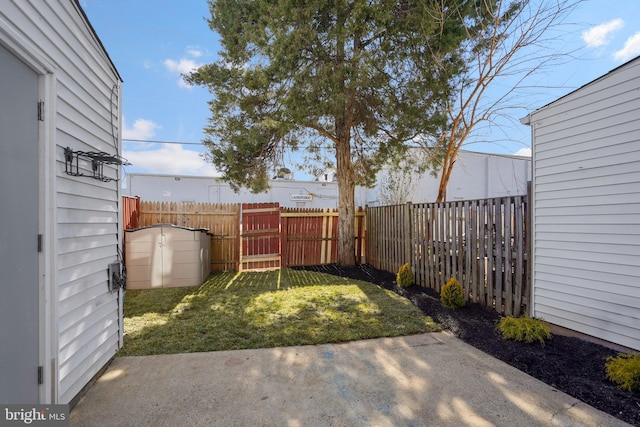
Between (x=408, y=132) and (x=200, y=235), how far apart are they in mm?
5100

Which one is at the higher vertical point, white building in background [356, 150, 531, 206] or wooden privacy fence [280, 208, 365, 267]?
white building in background [356, 150, 531, 206]

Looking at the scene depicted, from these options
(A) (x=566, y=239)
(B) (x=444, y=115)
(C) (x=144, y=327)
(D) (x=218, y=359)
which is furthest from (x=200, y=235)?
(A) (x=566, y=239)

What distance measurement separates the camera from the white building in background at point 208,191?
13164mm

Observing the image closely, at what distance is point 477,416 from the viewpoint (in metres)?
2.02

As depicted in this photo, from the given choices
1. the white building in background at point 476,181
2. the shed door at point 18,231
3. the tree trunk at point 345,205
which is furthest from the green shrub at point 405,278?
the white building in background at point 476,181

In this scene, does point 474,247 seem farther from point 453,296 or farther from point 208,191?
point 208,191

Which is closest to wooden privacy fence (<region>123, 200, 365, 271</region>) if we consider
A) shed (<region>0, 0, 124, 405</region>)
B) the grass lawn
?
the grass lawn

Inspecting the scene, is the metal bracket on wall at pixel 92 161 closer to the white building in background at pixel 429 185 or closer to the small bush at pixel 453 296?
the small bush at pixel 453 296

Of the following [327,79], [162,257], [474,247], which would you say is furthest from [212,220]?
[474,247]

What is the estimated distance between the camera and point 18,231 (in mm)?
1668

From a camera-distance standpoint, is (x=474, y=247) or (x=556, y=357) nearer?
(x=556, y=357)

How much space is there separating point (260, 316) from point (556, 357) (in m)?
3.40

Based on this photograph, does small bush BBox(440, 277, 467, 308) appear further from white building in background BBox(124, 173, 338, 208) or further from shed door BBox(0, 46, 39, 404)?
white building in background BBox(124, 173, 338, 208)

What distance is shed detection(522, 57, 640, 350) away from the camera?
2861mm
